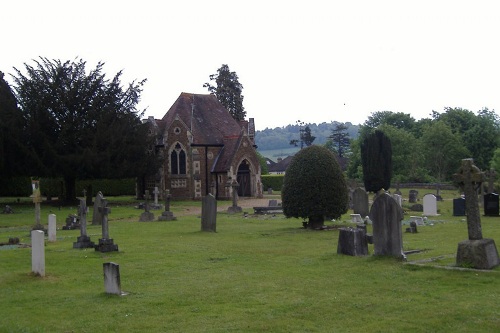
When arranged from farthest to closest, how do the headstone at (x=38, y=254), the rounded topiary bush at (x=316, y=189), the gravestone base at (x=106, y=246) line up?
the rounded topiary bush at (x=316, y=189)
the gravestone base at (x=106, y=246)
the headstone at (x=38, y=254)

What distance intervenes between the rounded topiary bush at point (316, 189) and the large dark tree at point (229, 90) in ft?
164

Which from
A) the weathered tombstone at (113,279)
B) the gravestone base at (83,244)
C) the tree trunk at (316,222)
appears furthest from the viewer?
the tree trunk at (316,222)

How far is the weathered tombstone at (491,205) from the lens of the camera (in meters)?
29.0

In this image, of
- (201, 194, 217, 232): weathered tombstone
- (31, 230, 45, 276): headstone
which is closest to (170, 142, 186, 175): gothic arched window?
(201, 194, 217, 232): weathered tombstone

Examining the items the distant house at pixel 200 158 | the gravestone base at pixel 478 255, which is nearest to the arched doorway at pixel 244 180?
the distant house at pixel 200 158

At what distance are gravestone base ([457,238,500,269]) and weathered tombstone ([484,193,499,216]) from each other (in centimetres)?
1765

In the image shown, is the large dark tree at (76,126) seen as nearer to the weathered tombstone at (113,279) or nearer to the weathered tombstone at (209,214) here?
the weathered tombstone at (209,214)

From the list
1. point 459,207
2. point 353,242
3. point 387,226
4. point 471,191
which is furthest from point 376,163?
point 471,191

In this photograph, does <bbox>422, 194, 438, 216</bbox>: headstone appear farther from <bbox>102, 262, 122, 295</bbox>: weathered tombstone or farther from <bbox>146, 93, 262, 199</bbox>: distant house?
<bbox>146, 93, 262, 199</bbox>: distant house

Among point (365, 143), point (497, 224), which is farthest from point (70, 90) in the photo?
point (497, 224)

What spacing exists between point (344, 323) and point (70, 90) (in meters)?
40.2

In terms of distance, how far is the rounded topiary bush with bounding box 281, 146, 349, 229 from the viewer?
23016mm

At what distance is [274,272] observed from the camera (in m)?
13.2

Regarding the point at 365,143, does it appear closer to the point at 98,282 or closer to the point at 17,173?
the point at 17,173
